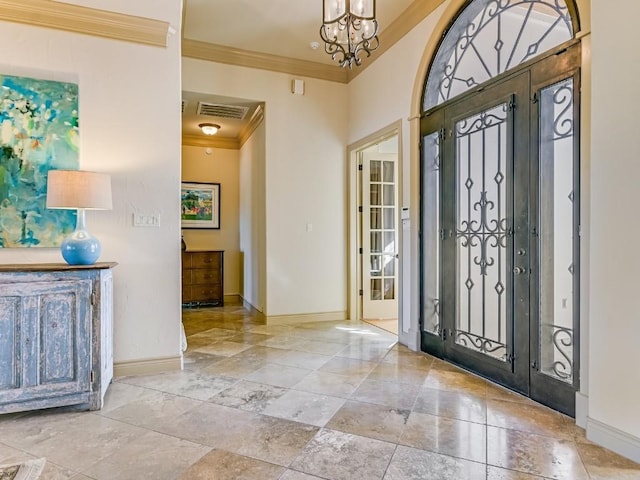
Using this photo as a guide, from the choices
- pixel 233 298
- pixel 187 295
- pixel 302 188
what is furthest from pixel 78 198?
pixel 233 298

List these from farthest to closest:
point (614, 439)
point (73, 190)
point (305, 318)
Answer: point (305, 318) → point (73, 190) → point (614, 439)

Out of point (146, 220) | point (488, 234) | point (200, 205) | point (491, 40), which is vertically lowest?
point (488, 234)

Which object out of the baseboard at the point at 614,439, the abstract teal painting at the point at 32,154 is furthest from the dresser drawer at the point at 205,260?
the baseboard at the point at 614,439

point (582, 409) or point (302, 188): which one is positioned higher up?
Result: point (302, 188)

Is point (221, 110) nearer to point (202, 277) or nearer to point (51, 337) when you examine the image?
point (202, 277)

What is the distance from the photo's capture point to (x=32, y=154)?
3.01 m

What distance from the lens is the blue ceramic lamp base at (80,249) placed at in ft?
9.02

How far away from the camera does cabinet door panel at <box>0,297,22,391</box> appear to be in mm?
2455

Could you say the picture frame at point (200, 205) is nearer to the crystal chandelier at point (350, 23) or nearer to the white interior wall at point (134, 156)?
the white interior wall at point (134, 156)

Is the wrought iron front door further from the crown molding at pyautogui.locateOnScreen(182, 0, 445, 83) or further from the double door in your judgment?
the crown molding at pyautogui.locateOnScreen(182, 0, 445, 83)

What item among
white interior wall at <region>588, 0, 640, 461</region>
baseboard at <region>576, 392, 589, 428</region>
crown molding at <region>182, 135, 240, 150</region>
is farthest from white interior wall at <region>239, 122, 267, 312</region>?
white interior wall at <region>588, 0, 640, 461</region>

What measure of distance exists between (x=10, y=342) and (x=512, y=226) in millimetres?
3484

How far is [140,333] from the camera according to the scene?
3.34 m

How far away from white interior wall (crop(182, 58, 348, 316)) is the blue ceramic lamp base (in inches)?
101
